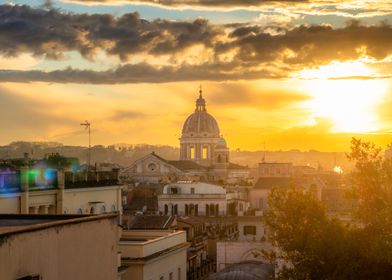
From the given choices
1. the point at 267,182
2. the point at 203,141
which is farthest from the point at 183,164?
the point at 267,182

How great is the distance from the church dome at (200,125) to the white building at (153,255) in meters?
140

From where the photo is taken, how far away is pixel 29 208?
3070 centimetres

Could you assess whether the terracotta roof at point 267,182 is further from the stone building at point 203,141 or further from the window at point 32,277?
the window at point 32,277

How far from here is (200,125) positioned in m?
183

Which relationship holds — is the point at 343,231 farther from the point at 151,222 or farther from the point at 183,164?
the point at 183,164

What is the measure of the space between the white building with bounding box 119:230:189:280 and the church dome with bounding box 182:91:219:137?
140 m

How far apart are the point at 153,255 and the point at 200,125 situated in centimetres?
14784

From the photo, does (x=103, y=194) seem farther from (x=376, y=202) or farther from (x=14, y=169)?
(x=376, y=202)

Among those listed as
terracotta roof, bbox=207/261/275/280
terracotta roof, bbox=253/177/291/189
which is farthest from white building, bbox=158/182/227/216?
terracotta roof, bbox=207/261/275/280

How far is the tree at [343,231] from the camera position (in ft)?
88.9

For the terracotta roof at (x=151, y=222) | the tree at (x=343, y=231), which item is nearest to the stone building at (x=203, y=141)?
the terracotta roof at (x=151, y=222)

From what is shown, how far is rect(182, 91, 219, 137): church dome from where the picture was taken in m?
183

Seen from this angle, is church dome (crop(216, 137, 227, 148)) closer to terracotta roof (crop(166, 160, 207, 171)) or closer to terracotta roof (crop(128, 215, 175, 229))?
terracotta roof (crop(166, 160, 207, 171))

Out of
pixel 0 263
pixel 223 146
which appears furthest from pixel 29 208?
pixel 223 146
